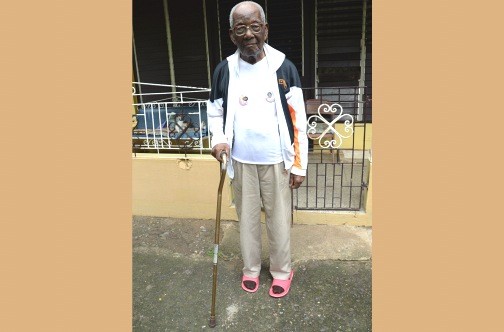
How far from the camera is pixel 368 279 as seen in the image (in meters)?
2.74

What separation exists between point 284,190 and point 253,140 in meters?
0.46

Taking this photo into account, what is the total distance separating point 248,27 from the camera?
2.05m

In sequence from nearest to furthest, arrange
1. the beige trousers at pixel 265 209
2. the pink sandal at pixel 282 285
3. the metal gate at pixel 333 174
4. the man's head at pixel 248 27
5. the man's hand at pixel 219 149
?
the man's head at pixel 248 27 → the man's hand at pixel 219 149 → the beige trousers at pixel 265 209 → the pink sandal at pixel 282 285 → the metal gate at pixel 333 174

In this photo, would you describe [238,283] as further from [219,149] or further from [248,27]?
[248,27]

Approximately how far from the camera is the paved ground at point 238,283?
2355 mm

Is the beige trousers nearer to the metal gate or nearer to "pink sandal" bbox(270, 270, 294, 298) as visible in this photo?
"pink sandal" bbox(270, 270, 294, 298)

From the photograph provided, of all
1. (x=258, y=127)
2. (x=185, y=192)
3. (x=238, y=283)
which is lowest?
(x=238, y=283)

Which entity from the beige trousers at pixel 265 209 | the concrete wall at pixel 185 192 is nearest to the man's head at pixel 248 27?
the beige trousers at pixel 265 209

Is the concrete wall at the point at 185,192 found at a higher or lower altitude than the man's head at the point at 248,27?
lower

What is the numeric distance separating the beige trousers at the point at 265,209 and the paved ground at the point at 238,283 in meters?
0.23

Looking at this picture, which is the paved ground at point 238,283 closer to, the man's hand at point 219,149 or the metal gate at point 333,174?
the metal gate at point 333,174

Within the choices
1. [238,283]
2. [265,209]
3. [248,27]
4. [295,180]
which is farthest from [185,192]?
[248,27]

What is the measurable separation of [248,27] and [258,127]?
2.07 ft

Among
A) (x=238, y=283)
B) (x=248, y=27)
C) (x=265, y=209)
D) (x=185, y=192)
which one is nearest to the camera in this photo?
(x=248, y=27)
